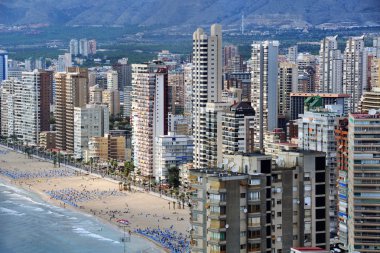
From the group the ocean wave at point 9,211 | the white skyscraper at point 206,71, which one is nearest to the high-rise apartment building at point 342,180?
the white skyscraper at point 206,71

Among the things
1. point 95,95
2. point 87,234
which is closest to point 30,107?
point 95,95

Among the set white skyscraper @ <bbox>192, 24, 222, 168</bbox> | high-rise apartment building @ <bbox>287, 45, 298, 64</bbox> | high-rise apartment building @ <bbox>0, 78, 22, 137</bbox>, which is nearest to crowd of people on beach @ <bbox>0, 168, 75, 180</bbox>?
white skyscraper @ <bbox>192, 24, 222, 168</bbox>

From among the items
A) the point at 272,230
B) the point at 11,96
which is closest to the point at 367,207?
the point at 272,230

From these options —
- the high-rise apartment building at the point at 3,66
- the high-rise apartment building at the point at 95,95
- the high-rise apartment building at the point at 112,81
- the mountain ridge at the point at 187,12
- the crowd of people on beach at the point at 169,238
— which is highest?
the mountain ridge at the point at 187,12

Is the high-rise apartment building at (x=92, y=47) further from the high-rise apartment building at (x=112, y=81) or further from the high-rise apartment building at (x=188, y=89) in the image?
the high-rise apartment building at (x=188, y=89)

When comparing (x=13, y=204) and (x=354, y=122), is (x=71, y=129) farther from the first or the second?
(x=354, y=122)

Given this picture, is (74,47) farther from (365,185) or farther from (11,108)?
(365,185)
